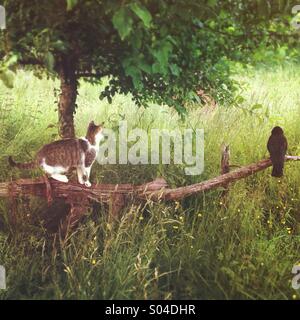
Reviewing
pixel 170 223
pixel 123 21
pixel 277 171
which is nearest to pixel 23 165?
pixel 170 223

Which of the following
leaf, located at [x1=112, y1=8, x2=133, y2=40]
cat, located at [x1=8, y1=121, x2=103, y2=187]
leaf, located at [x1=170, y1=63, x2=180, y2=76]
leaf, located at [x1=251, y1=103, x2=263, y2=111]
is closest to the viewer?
leaf, located at [x1=112, y1=8, x2=133, y2=40]

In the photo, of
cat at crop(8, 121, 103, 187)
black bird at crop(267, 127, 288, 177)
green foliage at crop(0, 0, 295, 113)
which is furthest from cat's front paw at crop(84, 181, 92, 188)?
black bird at crop(267, 127, 288, 177)

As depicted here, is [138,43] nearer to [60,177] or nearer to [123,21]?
[123,21]

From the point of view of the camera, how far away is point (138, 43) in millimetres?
2113

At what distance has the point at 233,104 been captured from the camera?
299cm

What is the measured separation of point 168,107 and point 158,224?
0.74 metres

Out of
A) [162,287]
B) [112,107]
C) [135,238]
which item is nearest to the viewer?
[162,287]

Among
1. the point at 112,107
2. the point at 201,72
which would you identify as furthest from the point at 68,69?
the point at 201,72

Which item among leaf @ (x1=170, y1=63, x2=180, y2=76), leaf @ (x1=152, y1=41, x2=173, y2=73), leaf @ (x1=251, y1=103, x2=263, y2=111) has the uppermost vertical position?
leaf @ (x1=152, y1=41, x2=173, y2=73)

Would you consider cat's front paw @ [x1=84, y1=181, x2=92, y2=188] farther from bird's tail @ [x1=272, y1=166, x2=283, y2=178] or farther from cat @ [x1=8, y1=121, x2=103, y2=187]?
bird's tail @ [x1=272, y1=166, x2=283, y2=178]

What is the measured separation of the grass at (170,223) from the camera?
2.58 meters

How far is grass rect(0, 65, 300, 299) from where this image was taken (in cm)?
258

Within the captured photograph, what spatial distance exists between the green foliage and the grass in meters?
0.27

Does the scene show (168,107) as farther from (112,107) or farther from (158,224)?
(158,224)
